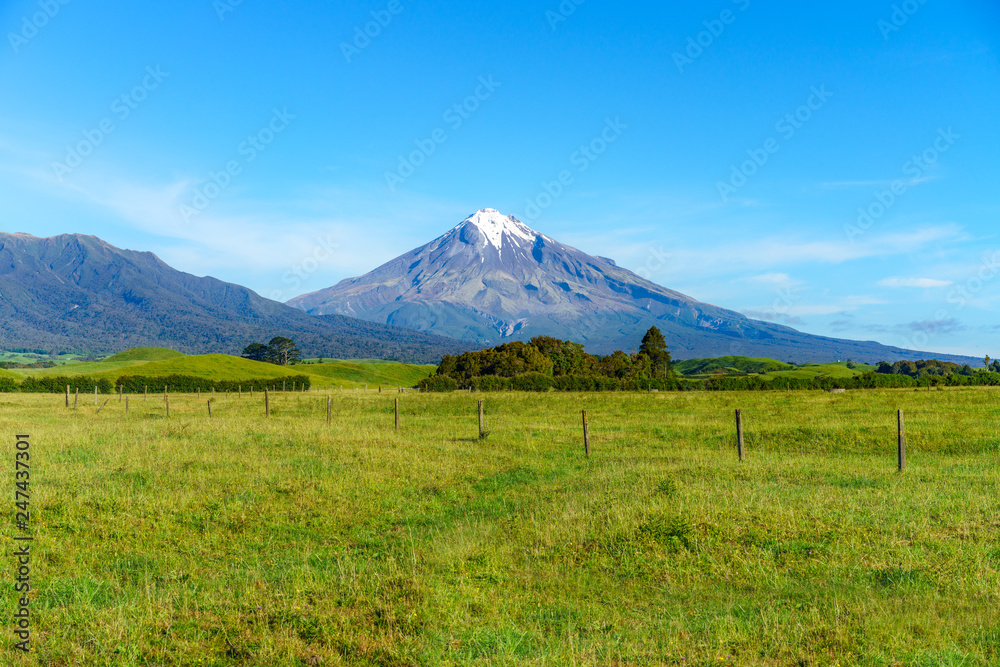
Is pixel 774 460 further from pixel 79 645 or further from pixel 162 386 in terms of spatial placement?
pixel 162 386

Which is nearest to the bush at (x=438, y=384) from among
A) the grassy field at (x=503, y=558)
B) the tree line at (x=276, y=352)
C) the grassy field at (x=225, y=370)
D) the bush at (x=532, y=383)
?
the bush at (x=532, y=383)

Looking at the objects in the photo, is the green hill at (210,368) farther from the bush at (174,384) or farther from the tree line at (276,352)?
the tree line at (276,352)

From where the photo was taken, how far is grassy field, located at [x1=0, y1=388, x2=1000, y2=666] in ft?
22.9

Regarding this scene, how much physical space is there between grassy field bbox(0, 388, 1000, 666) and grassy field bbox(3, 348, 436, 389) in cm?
9645

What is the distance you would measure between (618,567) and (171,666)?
261 inches

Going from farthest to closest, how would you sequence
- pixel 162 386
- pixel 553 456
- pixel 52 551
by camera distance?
pixel 162 386, pixel 553 456, pixel 52 551

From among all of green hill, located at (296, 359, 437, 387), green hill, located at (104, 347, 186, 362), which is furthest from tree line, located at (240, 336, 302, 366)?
green hill, located at (104, 347, 186, 362)

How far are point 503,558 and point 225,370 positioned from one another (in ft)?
451

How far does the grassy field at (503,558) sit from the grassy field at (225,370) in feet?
316

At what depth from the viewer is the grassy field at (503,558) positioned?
697cm

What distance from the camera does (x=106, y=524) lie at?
11969 millimetres

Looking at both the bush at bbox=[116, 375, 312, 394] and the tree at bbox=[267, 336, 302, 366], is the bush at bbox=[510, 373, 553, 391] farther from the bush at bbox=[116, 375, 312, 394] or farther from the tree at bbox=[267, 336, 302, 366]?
the tree at bbox=[267, 336, 302, 366]

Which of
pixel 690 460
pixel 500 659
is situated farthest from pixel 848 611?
pixel 690 460

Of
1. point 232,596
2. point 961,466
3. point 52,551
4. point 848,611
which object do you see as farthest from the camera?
point 961,466
